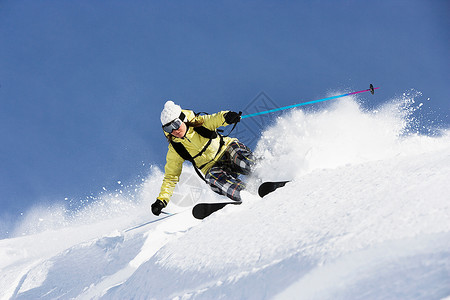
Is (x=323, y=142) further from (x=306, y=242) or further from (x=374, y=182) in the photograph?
(x=306, y=242)

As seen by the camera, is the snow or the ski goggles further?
the ski goggles

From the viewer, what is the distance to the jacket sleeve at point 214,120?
5583mm

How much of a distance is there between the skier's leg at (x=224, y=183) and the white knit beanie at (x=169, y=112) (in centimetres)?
128

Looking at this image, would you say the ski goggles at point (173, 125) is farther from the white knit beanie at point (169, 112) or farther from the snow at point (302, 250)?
the snow at point (302, 250)

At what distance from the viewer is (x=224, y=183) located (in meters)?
5.99

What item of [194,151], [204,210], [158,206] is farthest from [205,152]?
[158,206]

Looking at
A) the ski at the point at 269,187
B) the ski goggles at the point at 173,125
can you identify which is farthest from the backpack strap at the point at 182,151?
the ski at the point at 269,187

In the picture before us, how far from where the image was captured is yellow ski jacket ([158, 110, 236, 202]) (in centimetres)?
574

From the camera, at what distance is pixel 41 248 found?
319 inches

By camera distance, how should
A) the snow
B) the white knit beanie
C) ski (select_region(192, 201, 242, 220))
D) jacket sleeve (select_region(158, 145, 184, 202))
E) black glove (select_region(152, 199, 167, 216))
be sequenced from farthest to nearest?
jacket sleeve (select_region(158, 145, 184, 202)), ski (select_region(192, 201, 242, 220)), black glove (select_region(152, 199, 167, 216)), the white knit beanie, the snow

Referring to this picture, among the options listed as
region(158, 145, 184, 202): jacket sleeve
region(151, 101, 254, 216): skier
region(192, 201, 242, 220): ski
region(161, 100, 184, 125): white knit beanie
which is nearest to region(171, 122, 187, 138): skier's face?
region(151, 101, 254, 216): skier

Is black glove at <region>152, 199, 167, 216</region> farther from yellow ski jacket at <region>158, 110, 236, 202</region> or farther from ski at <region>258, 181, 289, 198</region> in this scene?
ski at <region>258, 181, 289, 198</region>

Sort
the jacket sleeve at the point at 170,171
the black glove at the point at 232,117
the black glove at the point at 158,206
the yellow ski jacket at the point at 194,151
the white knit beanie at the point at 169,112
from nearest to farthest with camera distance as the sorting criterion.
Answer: the black glove at the point at 232,117
the white knit beanie at the point at 169,112
the yellow ski jacket at the point at 194,151
the black glove at the point at 158,206
the jacket sleeve at the point at 170,171

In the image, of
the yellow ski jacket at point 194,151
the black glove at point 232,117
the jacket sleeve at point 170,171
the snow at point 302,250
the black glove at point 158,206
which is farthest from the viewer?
the jacket sleeve at point 170,171
